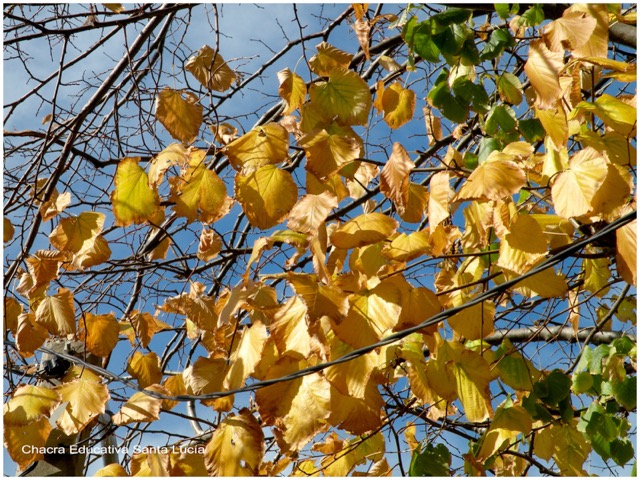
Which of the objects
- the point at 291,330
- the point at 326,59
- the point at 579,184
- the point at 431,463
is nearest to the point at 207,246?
the point at 326,59

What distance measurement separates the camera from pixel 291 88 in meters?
1.66

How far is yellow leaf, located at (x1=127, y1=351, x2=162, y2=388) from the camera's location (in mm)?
2023

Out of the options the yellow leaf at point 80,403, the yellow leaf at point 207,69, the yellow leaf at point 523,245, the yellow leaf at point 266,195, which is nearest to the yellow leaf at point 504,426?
the yellow leaf at point 523,245

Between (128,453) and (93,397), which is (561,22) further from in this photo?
(128,453)

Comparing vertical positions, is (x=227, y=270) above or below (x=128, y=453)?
above

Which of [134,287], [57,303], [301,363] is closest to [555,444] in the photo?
[301,363]

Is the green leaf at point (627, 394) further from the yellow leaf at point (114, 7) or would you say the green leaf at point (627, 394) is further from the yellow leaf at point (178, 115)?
the yellow leaf at point (114, 7)

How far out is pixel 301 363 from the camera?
54.4 inches

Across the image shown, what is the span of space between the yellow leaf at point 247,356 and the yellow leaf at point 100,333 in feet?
2.49

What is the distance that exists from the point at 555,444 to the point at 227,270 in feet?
4.59

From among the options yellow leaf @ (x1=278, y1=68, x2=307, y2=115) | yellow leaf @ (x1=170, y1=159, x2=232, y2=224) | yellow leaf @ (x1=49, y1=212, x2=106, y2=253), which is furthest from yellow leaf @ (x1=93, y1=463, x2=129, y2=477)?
yellow leaf @ (x1=278, y1=68, x2=307, y2=115)

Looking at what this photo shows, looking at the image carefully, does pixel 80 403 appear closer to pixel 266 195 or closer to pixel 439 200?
pixel 266 195

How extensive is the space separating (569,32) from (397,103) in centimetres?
86

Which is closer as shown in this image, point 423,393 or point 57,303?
point 423,393
